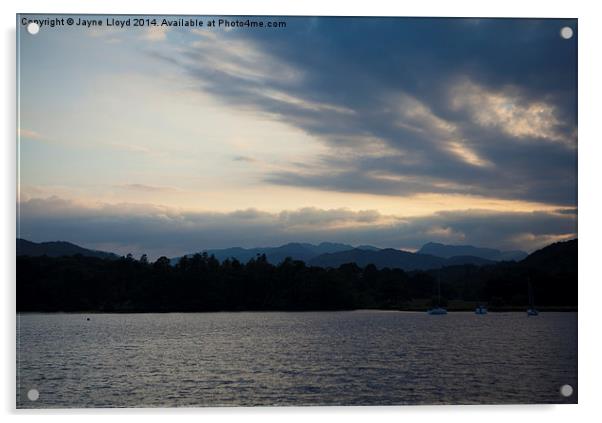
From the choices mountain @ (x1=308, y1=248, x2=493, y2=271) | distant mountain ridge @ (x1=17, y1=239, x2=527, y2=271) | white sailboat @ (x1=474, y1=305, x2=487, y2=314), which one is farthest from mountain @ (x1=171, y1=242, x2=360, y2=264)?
white sailboat @ (x1=474, y1=305, x2=487, y2=314)

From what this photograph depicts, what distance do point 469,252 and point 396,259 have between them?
0.95m

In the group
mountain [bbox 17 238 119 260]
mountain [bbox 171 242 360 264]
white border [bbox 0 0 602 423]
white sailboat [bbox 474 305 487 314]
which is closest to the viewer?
white border [bbox 0 0 602 423]

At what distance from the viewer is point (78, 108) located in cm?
778

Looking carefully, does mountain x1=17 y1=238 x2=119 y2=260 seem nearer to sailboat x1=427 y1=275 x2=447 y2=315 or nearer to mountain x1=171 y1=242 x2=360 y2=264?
mountain x1=171 y1=242 x2=360 y2=264

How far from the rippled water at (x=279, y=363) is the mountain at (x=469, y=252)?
0.77 metres

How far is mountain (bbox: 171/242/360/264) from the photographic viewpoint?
9.42 metres

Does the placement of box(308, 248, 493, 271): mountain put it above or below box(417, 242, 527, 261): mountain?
below

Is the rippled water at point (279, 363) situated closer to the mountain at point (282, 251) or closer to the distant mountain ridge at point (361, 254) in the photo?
the distant mountain ridge at point (361, 254)

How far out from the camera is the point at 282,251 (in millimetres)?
9539

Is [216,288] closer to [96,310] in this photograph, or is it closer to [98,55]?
[96,310]

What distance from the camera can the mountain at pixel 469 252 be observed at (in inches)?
334

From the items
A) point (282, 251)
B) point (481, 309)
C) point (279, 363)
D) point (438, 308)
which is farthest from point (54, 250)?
point (481, 309)

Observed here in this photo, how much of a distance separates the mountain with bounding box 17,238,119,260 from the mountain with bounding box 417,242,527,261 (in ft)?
12.9
